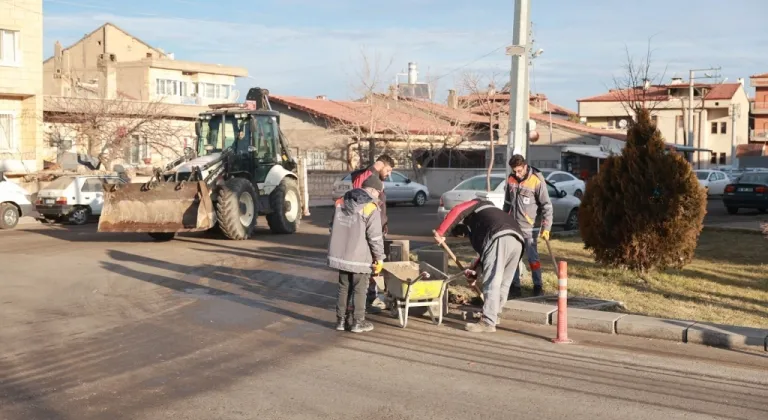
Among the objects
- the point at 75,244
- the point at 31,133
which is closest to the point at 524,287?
the point at 75,244

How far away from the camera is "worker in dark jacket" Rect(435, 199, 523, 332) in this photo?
974cm

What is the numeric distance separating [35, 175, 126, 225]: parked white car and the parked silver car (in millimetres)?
9343

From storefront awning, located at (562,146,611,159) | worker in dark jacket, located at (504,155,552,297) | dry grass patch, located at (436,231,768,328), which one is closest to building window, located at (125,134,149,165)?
storefront awning, located at (562,146,611,159)

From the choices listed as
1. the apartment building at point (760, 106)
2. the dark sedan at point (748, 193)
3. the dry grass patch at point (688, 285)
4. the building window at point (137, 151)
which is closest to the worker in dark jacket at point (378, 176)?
the dry grass patch at point (688, 285)

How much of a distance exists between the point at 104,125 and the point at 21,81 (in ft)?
14.8

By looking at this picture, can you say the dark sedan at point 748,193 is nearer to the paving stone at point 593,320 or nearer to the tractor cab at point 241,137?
the tractor cab at point 241,137

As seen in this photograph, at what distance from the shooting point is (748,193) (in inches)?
1235

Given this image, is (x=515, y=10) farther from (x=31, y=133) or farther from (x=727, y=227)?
(x=31, y=133)

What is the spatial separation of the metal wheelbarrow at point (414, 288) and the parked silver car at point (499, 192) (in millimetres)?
10670

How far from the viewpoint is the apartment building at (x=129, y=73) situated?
5206 centimetres

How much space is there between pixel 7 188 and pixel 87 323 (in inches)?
601

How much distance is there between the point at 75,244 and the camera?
63.0 ft

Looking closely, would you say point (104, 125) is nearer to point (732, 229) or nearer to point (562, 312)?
point (732, 229)

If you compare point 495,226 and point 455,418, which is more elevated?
point 495,226
